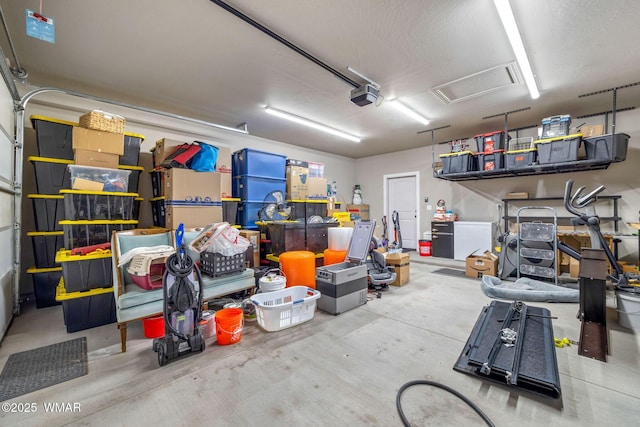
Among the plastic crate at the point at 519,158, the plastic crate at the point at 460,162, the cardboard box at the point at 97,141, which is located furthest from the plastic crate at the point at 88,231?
the plastic crate at the point at 519,158

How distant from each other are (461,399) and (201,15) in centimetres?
359

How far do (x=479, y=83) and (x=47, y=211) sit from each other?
19.4 ft

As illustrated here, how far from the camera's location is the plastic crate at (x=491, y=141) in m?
4.99

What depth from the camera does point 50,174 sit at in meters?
3.17

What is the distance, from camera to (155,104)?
13.7 ft

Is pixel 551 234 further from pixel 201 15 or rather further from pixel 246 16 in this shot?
pixel 201 15

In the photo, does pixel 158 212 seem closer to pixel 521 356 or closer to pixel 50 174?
pixel 50 174

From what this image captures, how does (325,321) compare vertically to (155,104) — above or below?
below

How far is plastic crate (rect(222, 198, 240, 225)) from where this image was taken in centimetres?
445

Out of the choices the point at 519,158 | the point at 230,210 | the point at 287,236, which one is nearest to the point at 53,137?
the point at 230,210

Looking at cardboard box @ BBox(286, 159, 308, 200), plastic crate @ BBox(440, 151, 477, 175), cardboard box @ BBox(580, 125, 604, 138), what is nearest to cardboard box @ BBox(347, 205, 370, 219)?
cardboard box @ BBox(286, 159, 308, 200)

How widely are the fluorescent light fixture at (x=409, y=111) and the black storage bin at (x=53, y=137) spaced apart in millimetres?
4473

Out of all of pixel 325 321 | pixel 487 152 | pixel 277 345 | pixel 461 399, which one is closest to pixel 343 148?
pixel 487 152

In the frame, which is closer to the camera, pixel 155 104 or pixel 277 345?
pixel 277 345
